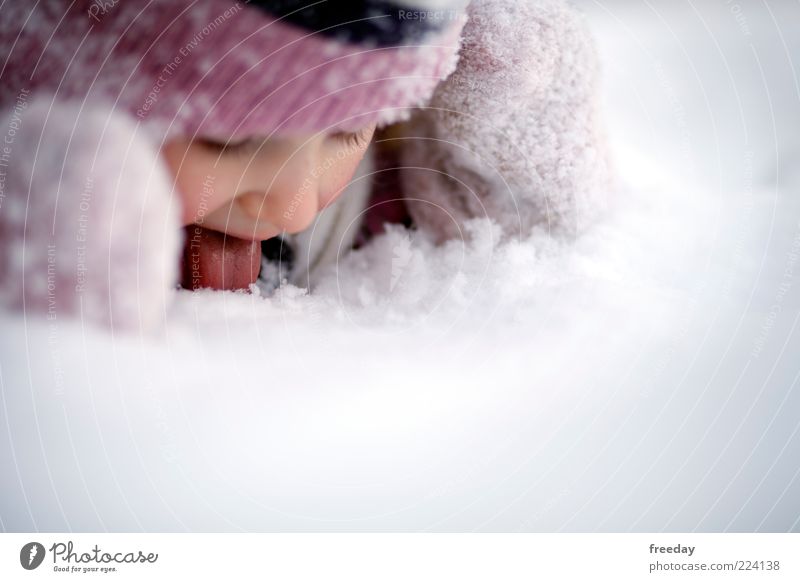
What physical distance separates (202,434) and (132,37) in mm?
283

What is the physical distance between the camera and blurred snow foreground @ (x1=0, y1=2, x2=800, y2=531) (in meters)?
0.49

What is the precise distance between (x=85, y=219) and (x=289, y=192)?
0.14 metres

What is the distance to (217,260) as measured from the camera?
484mm

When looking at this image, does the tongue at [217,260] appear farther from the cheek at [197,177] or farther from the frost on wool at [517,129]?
the frost on wool at [517,129]

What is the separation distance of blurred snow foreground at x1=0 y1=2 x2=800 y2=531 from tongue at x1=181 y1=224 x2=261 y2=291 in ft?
0.04

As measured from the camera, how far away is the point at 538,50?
0.46m

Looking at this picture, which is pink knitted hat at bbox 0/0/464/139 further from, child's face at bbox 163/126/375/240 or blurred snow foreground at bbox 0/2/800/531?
blurred snow foreground at bbox 0/2/800/531

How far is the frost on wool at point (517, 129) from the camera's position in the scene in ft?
1.52

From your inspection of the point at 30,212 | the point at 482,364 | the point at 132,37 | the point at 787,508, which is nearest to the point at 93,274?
the point at 30,212
